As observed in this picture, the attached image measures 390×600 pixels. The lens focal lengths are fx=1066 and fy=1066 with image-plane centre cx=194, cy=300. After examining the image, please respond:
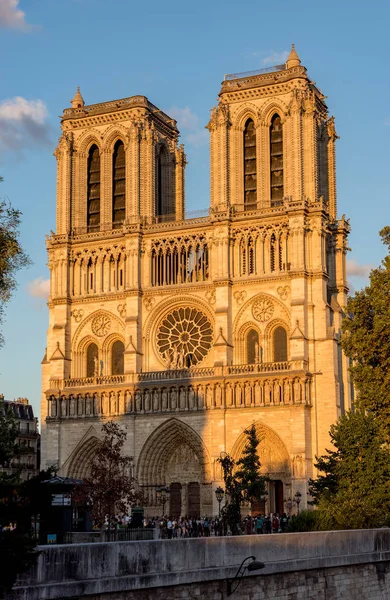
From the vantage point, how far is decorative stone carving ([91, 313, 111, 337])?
193 ft

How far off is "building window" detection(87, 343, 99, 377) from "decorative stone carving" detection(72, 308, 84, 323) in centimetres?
163

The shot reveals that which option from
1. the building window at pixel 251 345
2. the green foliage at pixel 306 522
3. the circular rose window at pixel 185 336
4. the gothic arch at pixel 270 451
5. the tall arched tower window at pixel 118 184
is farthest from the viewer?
the tall arched tower window at pixel 118 184

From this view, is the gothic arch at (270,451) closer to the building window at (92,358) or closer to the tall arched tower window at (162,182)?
the building window at (92,358)

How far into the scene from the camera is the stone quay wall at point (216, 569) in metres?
17.3

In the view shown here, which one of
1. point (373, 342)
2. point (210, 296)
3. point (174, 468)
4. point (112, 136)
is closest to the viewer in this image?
point (373, 342)

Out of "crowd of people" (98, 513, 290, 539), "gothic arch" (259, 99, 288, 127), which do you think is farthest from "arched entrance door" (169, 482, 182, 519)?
"gothic arch" (259, 99, 288, 127)

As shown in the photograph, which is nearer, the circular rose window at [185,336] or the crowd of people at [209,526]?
the crowd of people at [209,526]

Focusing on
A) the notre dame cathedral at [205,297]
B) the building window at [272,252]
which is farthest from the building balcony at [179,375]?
the building window at [272,252]

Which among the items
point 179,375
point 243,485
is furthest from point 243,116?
point 243,485

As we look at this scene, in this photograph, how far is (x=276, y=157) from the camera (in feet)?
189

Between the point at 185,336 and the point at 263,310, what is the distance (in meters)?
4.83

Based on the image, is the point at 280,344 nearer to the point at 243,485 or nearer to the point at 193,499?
the point at 193,499

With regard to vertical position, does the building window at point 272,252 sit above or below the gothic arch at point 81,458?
above

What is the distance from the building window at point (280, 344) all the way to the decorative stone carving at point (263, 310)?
2.85 feet
